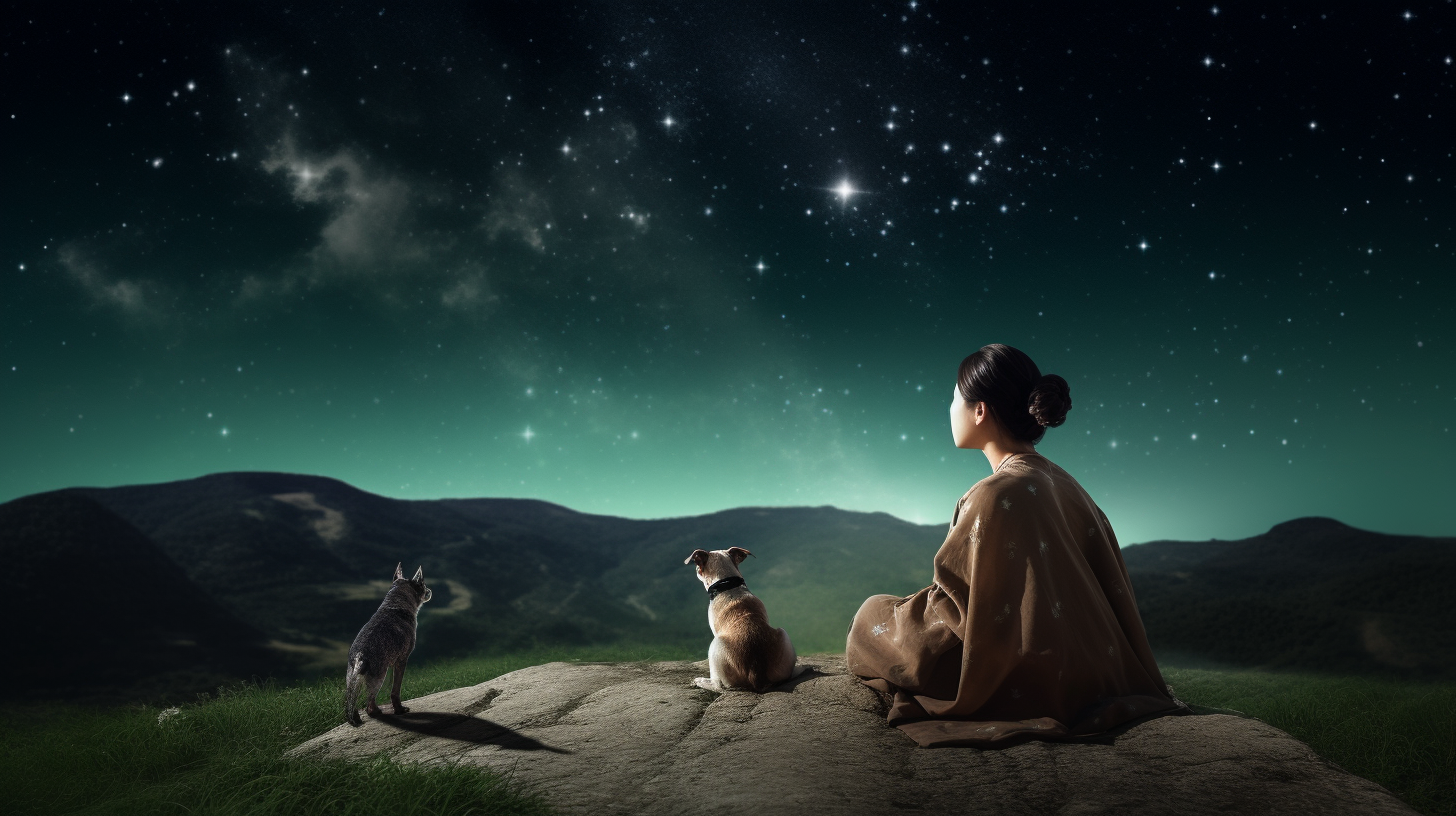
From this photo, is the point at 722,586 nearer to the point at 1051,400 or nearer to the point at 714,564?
the point at 714,564

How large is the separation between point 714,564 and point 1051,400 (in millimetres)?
2964

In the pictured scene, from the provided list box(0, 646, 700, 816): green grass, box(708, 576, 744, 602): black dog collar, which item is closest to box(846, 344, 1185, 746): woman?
box(708, 576, 744, 602): black dog collar

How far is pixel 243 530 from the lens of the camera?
23078 millimetres

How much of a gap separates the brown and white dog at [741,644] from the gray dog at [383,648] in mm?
2363

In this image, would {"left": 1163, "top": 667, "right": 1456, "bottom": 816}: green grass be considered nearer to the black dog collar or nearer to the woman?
the woman

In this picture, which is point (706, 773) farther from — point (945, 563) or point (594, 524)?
point (594, 524)

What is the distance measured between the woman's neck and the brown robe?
0.51 ft

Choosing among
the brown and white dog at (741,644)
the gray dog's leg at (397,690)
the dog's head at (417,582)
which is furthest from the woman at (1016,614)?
the dog's head at (417,582)

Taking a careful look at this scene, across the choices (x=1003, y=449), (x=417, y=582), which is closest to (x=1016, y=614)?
(x=1003, y=449)

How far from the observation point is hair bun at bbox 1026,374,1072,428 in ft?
14.2

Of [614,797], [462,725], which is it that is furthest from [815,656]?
[614,797]

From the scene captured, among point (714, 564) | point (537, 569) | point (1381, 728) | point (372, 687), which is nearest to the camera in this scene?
point (372, 687)

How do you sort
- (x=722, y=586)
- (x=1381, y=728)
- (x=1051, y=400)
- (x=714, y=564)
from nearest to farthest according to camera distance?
(x=1051, y=400) < (x=1381, y=728) < (x=722, y=586) < (x=714, y=564)

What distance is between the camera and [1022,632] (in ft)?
12.8
